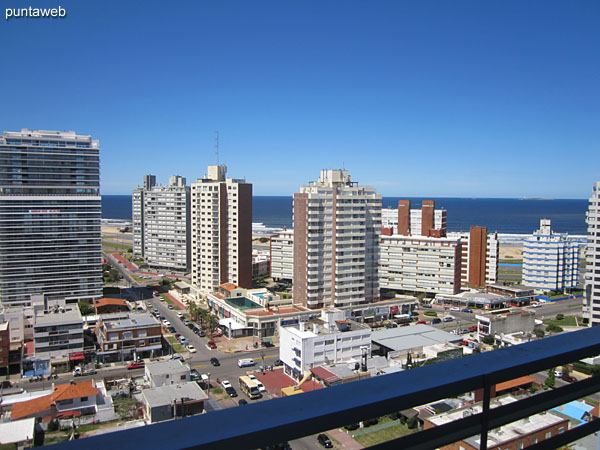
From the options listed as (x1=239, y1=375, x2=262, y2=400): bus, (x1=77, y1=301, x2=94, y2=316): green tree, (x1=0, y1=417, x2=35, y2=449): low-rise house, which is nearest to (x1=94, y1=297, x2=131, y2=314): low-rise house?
(x1=77, y1=301, x2=94, y2=316): green tree

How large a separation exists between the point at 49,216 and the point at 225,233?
611 centimetres

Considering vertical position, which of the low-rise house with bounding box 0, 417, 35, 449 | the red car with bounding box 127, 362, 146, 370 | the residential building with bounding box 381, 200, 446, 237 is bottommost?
the red car with bounding box 127, 362, 146, 370

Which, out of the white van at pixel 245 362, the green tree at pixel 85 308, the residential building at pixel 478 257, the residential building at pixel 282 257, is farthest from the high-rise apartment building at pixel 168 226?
the white van at pixel 245 362

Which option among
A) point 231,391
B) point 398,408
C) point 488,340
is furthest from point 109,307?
point 398,408

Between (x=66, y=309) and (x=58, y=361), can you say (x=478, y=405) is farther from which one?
(x=66, y=309)

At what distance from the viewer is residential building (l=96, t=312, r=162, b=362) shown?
12.2 m

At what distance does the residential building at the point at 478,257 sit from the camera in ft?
70.7

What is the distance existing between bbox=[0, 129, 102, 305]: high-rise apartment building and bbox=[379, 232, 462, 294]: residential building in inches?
459

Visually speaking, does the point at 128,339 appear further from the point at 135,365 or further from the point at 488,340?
the point at 488,340

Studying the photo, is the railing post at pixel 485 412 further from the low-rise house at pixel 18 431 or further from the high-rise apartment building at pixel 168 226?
the high-rise apartment building at pixel 168 226

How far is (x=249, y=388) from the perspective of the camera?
395 inches

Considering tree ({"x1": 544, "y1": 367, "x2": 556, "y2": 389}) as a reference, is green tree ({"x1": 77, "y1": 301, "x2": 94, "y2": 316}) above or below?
below

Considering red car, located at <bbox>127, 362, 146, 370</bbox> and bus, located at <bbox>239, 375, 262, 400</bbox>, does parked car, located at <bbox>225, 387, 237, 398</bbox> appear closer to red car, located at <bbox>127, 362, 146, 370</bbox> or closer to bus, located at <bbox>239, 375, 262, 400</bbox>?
bus, located at <bbox>239, 375, 262, 400</bbox>

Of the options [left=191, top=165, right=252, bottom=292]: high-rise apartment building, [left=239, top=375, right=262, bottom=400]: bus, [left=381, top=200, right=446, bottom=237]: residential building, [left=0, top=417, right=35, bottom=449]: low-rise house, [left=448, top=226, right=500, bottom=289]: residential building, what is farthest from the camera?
[left=381, top=200, right=446, bottom=237]: residential building
